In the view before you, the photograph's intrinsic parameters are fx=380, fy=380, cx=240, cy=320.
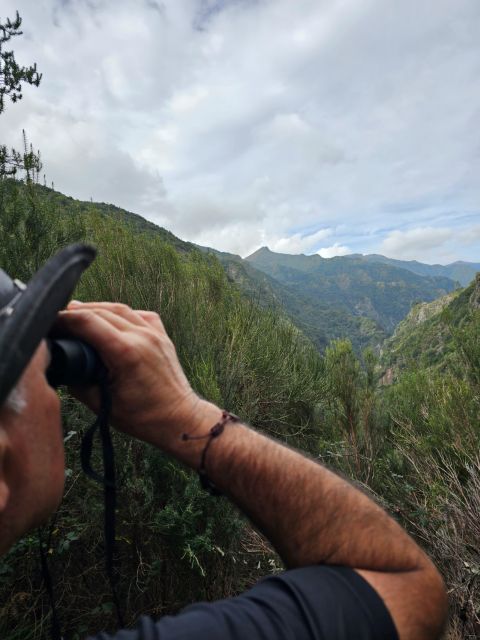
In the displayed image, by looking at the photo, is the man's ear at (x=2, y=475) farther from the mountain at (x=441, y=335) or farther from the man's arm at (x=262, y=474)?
the mountain at (x=441, y=335)

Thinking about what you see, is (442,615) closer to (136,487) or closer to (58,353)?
(58,353)

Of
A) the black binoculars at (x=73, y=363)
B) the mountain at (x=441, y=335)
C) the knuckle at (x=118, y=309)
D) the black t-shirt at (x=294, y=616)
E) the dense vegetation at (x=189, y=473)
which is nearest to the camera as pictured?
the black t-shirt at (x=294, y=616)

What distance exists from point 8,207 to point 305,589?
4.40 m

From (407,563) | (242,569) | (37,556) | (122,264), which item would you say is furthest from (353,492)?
(122,264)

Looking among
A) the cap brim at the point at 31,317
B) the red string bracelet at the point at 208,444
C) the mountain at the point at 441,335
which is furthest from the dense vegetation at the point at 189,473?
the cap brim at the point at 31,317

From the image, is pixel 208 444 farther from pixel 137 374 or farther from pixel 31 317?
pixel 31 317

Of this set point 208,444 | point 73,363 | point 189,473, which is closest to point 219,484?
point 208,444

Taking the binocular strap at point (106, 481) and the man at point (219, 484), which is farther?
the binocular strap at point (106, 481)

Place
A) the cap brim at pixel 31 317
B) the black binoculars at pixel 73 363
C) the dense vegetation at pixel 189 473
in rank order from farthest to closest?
1. the dense vegetation at pixel 189 473
2. the black binoculars at pixel 73 363
3. the cap brim at pixel 31 317

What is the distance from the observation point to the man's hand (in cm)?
81

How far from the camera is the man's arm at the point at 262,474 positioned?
795 mm

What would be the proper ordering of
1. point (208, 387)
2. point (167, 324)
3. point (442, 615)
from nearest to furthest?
point (442, 615)
point (208, 387)
point (167, 324)

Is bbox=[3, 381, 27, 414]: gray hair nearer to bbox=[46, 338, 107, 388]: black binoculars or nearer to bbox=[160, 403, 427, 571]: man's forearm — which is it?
bbox=[46, 338, 107, 388]: black binoculars

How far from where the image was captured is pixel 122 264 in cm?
401
